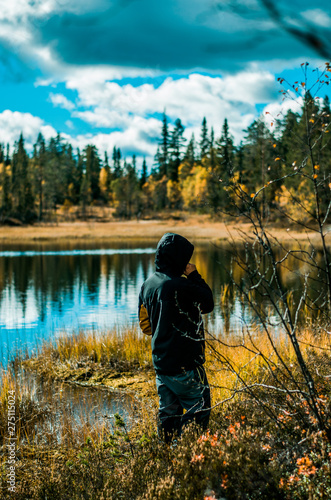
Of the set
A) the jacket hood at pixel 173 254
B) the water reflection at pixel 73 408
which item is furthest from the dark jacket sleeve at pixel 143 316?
the water reflection at pixel 73 408

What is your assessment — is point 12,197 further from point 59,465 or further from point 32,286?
point 59,465

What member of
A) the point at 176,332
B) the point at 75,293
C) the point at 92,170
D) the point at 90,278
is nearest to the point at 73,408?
the point at 176,332

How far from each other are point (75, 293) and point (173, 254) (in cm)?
1745

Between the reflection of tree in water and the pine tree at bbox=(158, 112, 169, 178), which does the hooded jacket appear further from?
the pine tree at bbox=(158, 112, 169, 178)

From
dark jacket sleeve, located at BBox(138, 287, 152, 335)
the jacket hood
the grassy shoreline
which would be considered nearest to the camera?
the grassy shoreline

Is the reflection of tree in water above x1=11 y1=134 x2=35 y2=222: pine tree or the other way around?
the other way around

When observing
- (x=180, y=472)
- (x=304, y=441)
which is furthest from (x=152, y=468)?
(x=304, y=441)

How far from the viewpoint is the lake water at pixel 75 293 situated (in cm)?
1291

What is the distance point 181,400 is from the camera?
4035 millimetres

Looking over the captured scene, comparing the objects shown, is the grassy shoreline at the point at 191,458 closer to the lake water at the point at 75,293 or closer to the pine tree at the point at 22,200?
the lake water at the point at 75,293

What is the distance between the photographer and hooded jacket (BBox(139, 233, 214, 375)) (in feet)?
12.7

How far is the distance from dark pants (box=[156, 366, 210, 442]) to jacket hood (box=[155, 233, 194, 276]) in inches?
34.1

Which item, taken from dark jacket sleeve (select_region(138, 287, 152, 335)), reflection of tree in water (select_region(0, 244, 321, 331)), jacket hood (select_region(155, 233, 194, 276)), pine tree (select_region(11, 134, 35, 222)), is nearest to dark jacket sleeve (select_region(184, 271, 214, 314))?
jacket hood (select_region(155, 233, 194, 276))

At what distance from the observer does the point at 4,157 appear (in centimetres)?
13275
